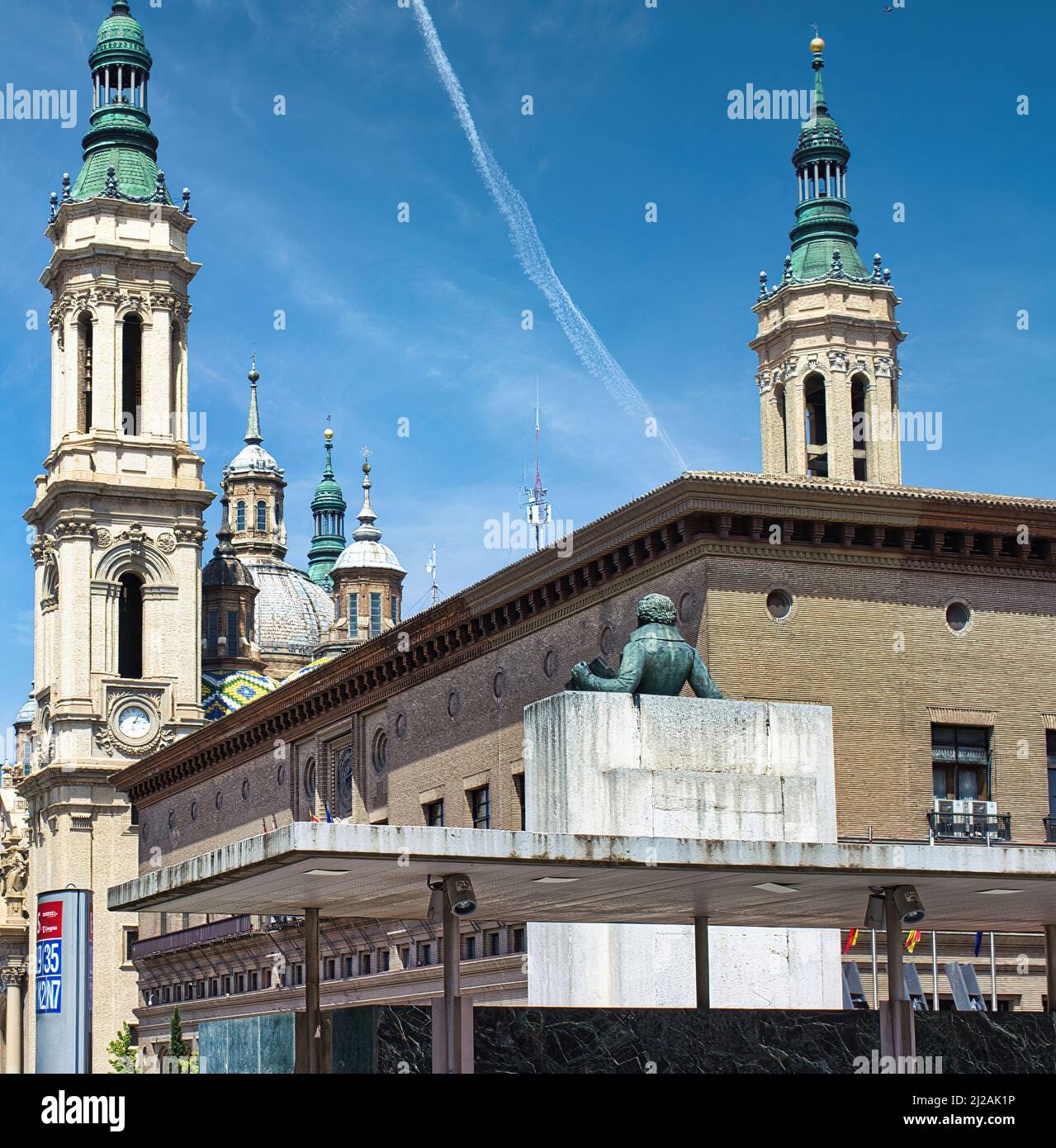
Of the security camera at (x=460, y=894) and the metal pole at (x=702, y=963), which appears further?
the metal pole at (x=702, y=963)

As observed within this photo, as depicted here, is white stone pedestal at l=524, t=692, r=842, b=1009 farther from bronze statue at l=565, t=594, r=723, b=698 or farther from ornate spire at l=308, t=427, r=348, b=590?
ornate spire at l=308, t=427, r=348, b=590

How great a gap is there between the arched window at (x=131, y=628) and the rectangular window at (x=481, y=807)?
46.5 metres

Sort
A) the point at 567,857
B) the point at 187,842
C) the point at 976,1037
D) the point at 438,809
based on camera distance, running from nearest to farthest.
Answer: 1. the point at 567,857
2. the point at 976,1037
3. the point at 438,809
4. the point at 187,842

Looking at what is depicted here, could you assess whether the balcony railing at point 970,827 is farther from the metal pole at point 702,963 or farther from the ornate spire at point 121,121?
the ornate spire at point 121,121

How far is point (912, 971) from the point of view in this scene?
3850cm

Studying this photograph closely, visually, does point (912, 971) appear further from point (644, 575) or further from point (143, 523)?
point (143, 523)

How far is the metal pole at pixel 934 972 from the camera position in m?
37.4

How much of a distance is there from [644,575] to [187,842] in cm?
3440

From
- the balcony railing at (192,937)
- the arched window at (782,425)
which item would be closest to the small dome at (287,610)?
the arched window at (782,425)

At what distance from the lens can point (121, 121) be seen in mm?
93562

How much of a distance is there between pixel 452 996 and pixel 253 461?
11648 cm

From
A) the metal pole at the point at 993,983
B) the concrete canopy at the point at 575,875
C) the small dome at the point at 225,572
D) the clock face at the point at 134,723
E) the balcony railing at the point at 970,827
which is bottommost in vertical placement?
the metal pole at the point at 993,983

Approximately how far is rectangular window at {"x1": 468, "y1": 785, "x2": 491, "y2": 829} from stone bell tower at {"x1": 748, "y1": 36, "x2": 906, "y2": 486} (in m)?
40.3

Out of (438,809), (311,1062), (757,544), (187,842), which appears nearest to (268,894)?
(311,1062)
